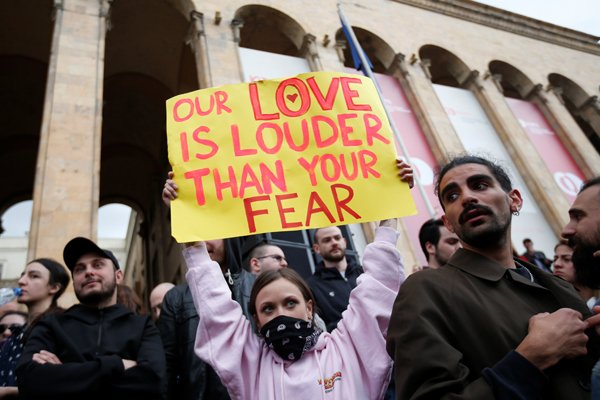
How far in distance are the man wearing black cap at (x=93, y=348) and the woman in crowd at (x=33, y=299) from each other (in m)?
0.43

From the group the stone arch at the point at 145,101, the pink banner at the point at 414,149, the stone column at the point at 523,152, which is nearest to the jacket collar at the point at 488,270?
the pink banner at the point at 414,149

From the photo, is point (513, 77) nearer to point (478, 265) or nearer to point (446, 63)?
point (446, 63)

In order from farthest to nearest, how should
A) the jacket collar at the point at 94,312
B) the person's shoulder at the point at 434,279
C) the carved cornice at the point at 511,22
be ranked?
1. the carved cornice at the point at 511,22
2. the jacket collar at the point at 94,312
3. the person's shoulder at the point at 434,279

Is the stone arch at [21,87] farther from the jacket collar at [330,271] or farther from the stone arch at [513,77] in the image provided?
the stone arch at [513,77]

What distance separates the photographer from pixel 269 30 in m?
13.5

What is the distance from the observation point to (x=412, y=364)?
1403 millimetres

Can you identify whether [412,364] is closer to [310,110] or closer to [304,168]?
[304,168]

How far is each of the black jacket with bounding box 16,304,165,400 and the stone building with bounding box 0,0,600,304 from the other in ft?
13.6

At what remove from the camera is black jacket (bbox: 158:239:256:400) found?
2.87 meters

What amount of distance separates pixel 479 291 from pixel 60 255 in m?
6.16

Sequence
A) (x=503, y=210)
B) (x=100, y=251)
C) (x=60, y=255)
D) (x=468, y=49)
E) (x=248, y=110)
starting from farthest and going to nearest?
(x=468, y=49)
(x=60, y=255)
(x=100, y=251)
(x=248, y=110)
(x=503, y=210)

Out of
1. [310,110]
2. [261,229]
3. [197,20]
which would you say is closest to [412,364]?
[261,229]

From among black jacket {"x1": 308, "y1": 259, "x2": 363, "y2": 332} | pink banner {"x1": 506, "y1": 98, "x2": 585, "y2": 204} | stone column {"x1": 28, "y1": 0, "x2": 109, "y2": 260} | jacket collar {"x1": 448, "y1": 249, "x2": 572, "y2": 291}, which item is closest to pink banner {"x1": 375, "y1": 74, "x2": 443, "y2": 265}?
pink banner {"x1": 506, "y1": 98, "x2": 585, "y2": 204}

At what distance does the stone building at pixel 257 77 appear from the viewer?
805cm
